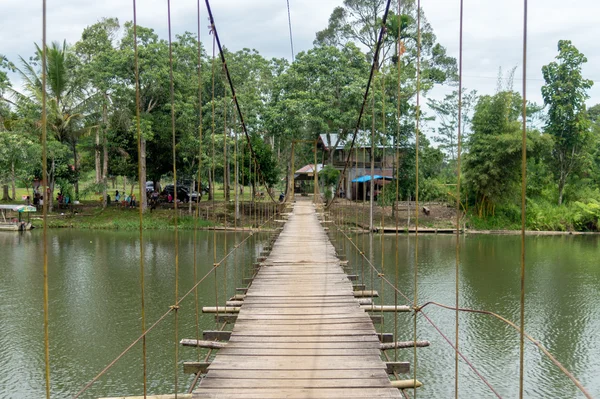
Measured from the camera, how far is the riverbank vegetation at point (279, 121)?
14.6 meters

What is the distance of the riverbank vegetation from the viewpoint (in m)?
14.6

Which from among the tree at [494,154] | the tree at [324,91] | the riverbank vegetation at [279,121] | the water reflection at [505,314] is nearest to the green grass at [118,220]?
the riverbank vegetation at [279,121]

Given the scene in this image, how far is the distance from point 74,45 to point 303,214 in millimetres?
11700

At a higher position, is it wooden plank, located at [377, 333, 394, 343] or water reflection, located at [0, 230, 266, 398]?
wooden plank, located at [377, 333, 394, 343]

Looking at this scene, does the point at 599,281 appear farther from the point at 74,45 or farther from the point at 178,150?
the point at 74,45

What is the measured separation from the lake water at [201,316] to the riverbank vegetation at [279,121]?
11.7ft

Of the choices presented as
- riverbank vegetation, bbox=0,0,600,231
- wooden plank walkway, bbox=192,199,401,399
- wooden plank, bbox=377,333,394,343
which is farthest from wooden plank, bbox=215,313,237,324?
riverbank vegetation, bbox=0,0,600,231

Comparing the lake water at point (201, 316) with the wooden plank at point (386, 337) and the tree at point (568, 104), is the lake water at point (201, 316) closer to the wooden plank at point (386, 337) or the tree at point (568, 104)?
the wooden plank at point (386, 337)

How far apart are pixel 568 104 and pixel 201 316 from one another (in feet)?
47.1

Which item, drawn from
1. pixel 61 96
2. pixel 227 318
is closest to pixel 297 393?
pixel 227 318

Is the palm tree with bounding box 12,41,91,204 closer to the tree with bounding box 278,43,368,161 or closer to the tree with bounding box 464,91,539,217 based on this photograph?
the tree with bounding box 278,43,368,161

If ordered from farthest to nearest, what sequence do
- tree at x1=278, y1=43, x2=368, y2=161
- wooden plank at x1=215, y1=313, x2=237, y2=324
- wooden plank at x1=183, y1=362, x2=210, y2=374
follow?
tree at x1=278, y1=43, x2=368, y2=161 → wooden plank at x1=215, y1=313, x2=237, y2=324 → wooden plank at x1=183, y1=362, x2=210, y2=374

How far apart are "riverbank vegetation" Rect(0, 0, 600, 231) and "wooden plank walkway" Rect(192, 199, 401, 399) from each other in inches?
381

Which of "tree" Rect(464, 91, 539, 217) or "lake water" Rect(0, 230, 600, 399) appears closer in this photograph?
"lake water" Rect(0, 230, 600, 399)
